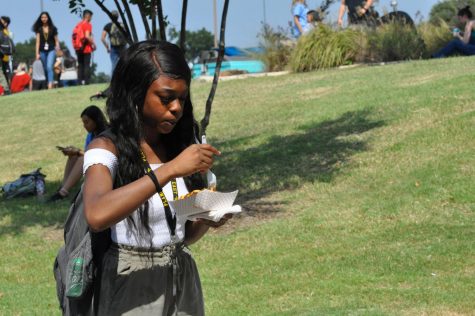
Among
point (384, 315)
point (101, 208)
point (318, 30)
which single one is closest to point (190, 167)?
point (101, 208)

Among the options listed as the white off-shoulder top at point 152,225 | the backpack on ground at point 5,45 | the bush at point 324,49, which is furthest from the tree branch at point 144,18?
the backpack on ground at point 5,45

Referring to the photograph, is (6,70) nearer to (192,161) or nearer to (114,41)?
(114,41)

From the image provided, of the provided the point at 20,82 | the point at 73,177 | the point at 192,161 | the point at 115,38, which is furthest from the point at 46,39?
the point at 192,161

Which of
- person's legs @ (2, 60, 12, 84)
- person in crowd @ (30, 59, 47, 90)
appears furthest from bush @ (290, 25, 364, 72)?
person's legs @ (2, 60, 12, 84)

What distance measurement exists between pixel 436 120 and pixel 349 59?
708 cm

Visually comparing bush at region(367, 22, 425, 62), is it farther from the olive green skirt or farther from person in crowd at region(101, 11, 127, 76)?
the olive green skirt

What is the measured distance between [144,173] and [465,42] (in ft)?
50.3

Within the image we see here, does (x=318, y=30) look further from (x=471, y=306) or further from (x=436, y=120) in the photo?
(x=471, y=306)

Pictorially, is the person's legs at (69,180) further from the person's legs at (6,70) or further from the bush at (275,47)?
the person's legs at (6,70)

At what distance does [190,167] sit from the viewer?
297 cm

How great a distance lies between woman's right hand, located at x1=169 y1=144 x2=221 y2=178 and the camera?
2975mm

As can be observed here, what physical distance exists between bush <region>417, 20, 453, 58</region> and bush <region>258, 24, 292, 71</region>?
107 inches

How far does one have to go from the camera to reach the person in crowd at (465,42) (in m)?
17.5

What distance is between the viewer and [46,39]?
22.9m
